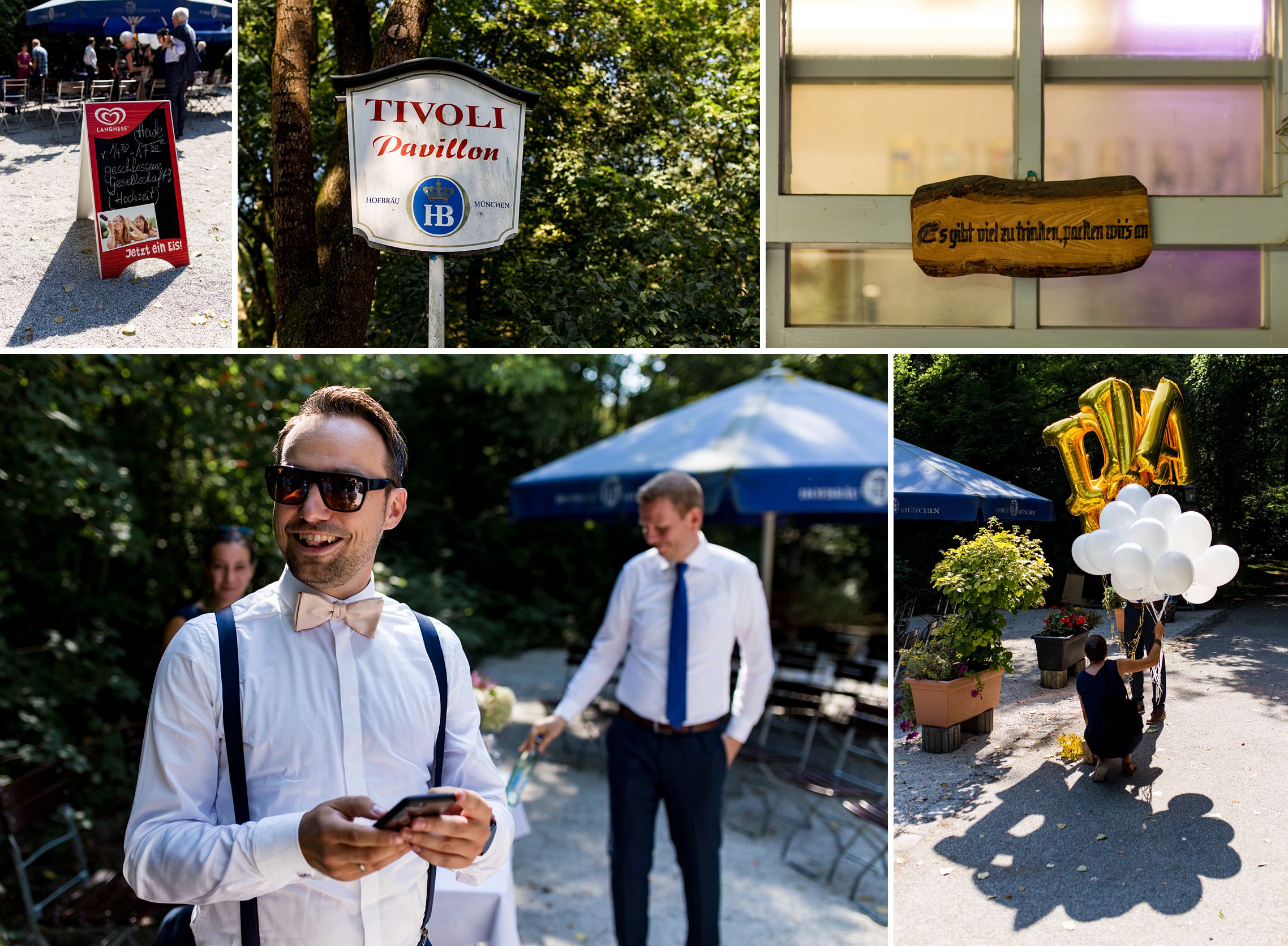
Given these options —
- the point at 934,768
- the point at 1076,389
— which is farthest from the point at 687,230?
the point at 934,768

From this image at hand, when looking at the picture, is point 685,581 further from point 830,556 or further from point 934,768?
point 830,556

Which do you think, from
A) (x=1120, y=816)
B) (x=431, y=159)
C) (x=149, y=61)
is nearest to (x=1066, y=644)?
(x=1120, y=816)

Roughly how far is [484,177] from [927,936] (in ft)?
10.4

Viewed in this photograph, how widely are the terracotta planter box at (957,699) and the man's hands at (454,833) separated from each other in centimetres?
161

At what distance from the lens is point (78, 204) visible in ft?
13.1

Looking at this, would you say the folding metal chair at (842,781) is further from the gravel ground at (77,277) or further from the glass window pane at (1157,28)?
the gravel ground at (77,277)

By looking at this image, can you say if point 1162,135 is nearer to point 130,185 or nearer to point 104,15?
point 130,185

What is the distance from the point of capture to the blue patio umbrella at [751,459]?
18.3ft

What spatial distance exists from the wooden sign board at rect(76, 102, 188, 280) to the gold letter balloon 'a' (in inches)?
140

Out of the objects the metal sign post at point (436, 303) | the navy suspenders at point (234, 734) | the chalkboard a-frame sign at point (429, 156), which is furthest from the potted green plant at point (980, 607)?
the chalkboard a-frame sign at point (429, 156)

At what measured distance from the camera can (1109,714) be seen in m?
2.61

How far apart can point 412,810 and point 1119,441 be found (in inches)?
85.4

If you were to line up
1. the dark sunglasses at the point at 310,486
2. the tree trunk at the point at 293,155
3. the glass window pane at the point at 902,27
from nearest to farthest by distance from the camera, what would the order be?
the dark sunglasses at the point at 310,486 → the glass window pane at the point at 902,27 → the tree trunk at the point at 293,155

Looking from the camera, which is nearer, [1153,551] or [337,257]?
[1153,551]
